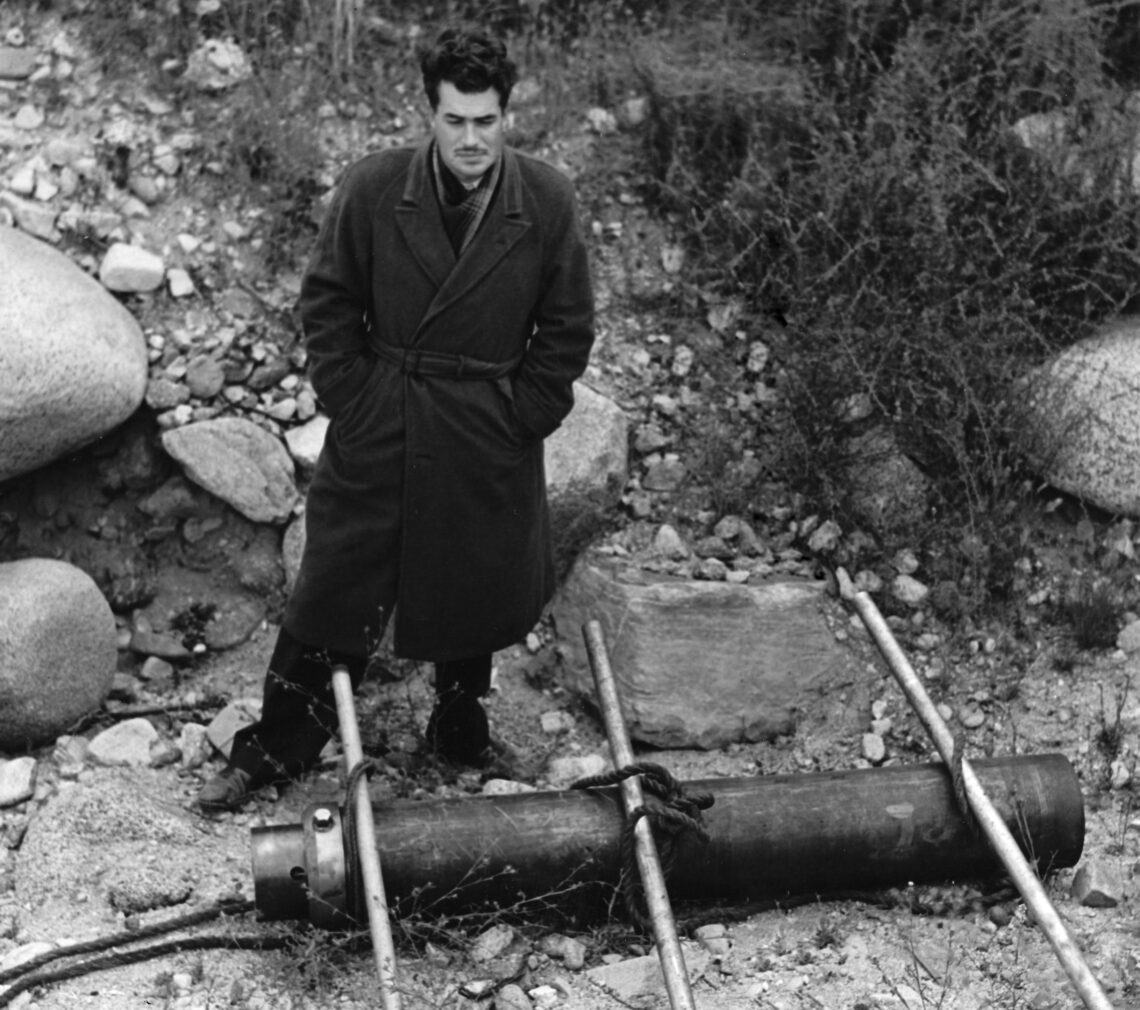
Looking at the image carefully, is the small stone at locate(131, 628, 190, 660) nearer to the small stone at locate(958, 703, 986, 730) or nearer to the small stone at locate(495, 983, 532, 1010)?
the small stone at locate(495, 983, 532, 1010)

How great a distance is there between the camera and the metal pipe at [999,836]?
344cm

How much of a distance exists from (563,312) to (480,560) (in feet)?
2.17

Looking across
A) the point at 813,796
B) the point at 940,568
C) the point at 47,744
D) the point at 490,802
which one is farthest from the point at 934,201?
the point at 47,744

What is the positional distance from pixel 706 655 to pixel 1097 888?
1.38 m

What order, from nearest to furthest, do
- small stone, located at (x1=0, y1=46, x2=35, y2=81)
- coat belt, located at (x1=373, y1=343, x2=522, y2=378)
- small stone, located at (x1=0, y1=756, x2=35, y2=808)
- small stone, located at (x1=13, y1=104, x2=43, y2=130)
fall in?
1. coat belt, located at (x1=373, y1=343, x2=522, y2=378)
2. small stone, located at (x1=0, y1=756, x2=35, y2=808)
3. small stone, located at (x1=13, y1=104, x2=43, y2=130)
4. small stone, located at (x1=0, y1=46, x2=35, y2=81)

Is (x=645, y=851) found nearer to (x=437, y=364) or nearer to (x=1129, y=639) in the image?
(x=437, y=364)

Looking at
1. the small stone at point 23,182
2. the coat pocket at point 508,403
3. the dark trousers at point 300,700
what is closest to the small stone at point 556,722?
the dark trousers at point 300,700

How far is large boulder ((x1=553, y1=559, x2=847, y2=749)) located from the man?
2.46 ft

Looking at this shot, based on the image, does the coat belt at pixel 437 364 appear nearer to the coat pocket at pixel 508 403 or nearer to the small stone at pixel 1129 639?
the coat pocket at pixel 508 403

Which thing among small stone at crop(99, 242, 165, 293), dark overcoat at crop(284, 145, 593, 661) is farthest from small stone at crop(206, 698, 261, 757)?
small stone at crop(99, 242, 165, 293)

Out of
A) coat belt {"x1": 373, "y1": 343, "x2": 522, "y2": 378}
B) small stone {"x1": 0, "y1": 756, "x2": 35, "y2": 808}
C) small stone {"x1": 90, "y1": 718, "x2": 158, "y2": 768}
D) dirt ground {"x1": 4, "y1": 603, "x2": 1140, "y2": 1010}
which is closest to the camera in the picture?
dirt ground {"x1": 4, "y1": 603, "x2": 1140, "y2": 1010}

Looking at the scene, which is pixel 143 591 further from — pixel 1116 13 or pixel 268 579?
pixel 1116 13

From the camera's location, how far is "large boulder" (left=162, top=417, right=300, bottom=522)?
5203 millimetres

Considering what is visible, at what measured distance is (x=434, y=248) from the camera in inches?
154
